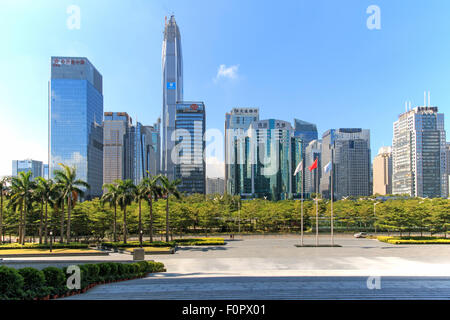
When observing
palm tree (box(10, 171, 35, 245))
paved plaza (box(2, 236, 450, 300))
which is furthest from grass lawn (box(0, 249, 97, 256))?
palm tree (box(10, 171, 35, 245))

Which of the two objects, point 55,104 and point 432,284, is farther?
point 55,104

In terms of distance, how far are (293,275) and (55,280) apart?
14.4 meters

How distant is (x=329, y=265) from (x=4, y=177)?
1650 inches

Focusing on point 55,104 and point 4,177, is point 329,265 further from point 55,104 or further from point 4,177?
point 55,104

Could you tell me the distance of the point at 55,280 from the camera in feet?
46.0

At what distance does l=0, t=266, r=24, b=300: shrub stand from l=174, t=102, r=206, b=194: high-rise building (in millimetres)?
167057

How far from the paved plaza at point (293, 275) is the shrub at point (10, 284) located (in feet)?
6.85

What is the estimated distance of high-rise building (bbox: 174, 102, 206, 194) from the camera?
18025cm

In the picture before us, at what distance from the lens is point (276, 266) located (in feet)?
95.0

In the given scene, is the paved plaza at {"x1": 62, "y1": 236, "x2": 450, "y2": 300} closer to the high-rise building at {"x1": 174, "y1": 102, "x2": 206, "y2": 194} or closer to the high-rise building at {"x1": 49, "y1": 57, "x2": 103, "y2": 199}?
the high-rise building at {"x1": 174, "y1": 102, "x2": 206, "y2": 194}

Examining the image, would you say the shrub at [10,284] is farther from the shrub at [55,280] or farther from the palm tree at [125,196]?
the palm tree at [125,196]

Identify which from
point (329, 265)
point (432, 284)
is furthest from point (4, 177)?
point (432, 284)

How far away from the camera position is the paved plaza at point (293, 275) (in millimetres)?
14125
